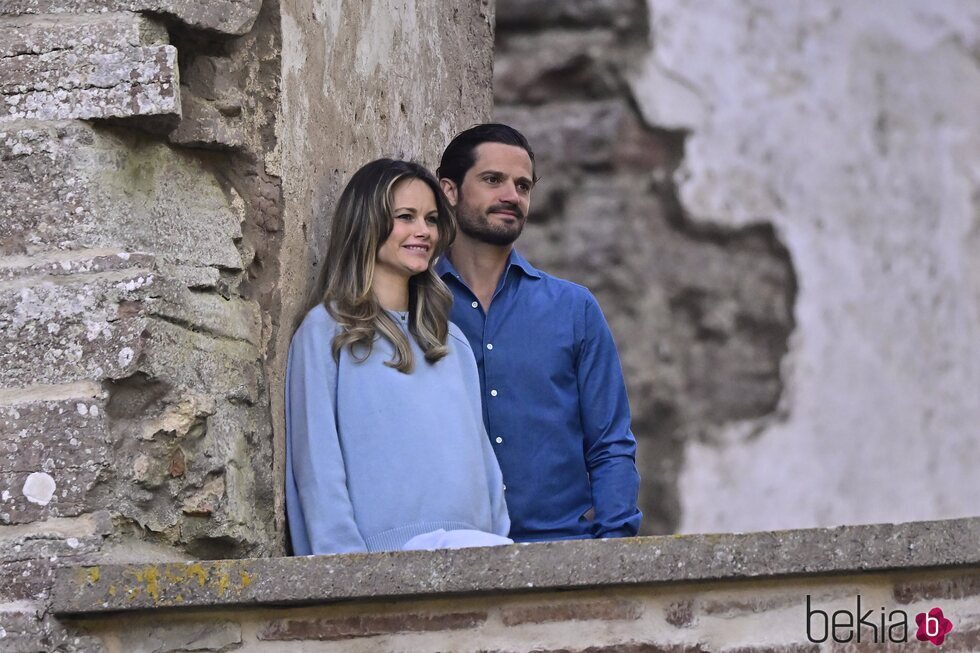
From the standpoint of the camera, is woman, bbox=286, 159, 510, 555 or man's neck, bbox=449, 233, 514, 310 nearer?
woman, bbox=286, 159, 510, 555

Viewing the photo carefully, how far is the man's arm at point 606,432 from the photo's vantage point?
4586 millimetres

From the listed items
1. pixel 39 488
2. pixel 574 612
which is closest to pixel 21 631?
pixel 39 488

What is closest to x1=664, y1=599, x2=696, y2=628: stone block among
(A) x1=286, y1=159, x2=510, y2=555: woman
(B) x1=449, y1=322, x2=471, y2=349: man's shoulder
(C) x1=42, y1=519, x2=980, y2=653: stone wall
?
(C) x1=42, y1=519, x2=980, y2=653: stone wall

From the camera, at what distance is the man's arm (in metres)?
4.59

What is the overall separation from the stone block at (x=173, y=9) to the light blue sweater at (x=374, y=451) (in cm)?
57

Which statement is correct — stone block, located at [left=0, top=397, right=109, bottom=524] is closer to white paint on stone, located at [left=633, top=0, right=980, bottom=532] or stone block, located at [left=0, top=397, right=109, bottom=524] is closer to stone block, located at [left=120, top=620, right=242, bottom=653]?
stone block, located at [left=120, top=620, right=242, bottom=653]

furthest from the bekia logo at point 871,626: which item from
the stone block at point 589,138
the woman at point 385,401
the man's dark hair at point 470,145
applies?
the stone block at point 589,138

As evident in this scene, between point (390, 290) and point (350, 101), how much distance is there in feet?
1.90

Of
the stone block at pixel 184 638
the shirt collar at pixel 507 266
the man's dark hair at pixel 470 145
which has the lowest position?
the stone block at pixel 184 638

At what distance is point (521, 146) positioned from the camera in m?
4.81

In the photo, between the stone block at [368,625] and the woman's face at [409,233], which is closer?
the stone block at [368,625]

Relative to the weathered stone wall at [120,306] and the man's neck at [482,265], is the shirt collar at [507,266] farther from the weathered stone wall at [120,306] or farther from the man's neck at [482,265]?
the weathered stone wall at [120,306]

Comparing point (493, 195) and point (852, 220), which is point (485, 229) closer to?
point (493, 195)

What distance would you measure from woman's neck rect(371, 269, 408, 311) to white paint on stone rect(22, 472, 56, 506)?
789 mm
